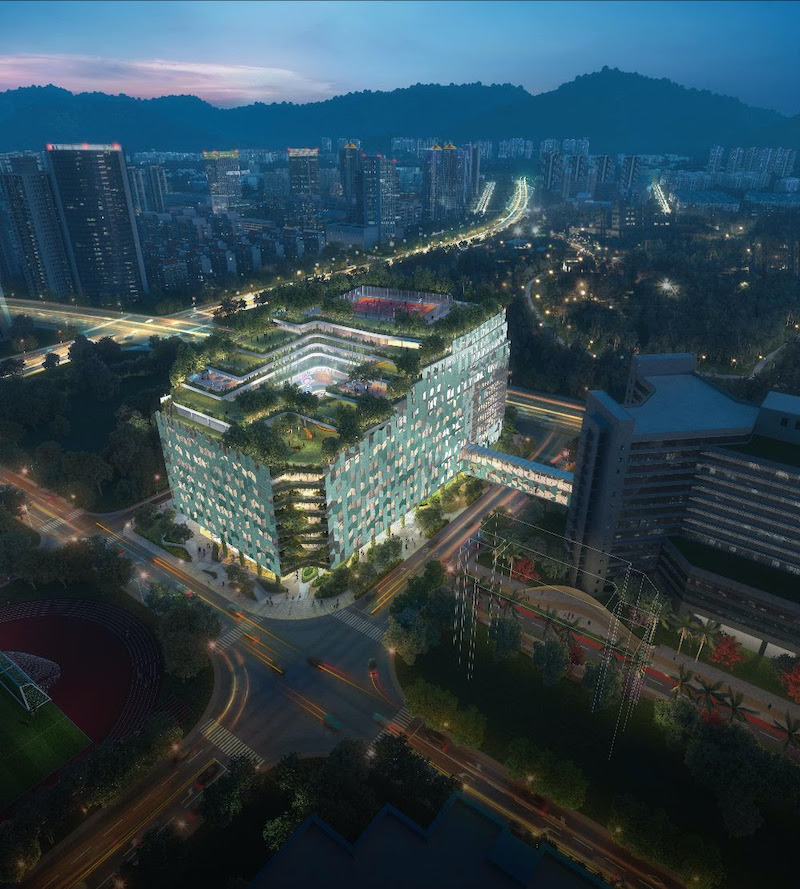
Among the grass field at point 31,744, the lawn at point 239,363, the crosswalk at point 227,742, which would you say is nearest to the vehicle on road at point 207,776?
the crosswalk at point 227,742

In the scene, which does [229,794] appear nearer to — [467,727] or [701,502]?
[467,727]

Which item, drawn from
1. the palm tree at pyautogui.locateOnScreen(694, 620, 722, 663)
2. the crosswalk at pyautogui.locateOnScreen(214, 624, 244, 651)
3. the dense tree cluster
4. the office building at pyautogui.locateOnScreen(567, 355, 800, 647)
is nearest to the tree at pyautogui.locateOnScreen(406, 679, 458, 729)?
the dense tree cluster

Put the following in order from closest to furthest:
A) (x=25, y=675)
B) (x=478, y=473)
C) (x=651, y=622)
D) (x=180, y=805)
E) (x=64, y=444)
A: 1. (x=180, y=805)
2. (x=25, y=675)
3. (x=651, y=622)
4. (x=478, y=473)
5. (x=64, y=444)

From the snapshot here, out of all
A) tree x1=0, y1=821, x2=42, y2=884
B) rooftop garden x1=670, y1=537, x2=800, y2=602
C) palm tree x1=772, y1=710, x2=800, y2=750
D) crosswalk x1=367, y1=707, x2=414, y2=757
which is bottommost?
crosswalk x1=367, y1=707, x2=414, y2=757

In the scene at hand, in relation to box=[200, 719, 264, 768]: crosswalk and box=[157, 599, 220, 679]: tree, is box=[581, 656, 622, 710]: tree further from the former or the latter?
box=[157, 599, 220, 679]: tree

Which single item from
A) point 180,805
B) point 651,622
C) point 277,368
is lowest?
point 180,805


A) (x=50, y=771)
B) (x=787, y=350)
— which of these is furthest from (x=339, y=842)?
(x=787, y=350)

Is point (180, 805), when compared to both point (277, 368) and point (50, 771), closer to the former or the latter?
point (50, 771)
